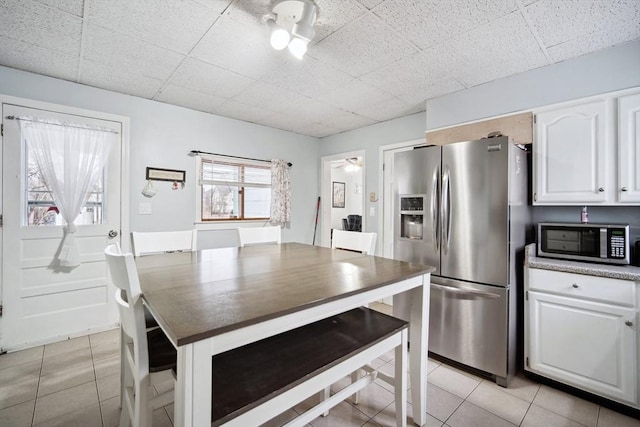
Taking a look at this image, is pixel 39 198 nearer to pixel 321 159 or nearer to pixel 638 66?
pixel 321 159

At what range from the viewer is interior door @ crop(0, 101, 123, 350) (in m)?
2.43

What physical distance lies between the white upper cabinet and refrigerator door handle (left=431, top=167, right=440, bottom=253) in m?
0.77

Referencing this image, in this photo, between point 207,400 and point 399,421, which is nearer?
point 207,400

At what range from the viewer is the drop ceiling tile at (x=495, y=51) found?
183 centimetres

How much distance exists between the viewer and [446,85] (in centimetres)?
267

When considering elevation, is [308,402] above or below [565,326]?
below

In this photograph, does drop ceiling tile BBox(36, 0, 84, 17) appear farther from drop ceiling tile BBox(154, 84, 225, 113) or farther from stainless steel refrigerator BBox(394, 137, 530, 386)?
stainless steel refrigerator BBox(394, 137, 530, 386)

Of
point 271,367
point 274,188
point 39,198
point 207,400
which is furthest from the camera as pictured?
point 274,188

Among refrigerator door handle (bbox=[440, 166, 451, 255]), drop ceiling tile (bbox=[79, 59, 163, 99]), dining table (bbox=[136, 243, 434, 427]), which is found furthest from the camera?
drop ceiling tile (bbox=[79, 59, 163, 99])

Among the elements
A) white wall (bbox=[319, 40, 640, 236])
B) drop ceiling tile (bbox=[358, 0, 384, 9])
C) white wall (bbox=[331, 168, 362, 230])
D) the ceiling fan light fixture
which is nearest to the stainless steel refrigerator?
white wall (bbox=[319, 40, 640, 236])

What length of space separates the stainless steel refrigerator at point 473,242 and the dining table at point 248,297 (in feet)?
2.60

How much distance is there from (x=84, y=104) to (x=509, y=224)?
154 inches

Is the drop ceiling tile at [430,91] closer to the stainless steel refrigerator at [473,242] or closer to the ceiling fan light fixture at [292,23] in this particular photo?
the stainless steel refrigerator at [473,242]

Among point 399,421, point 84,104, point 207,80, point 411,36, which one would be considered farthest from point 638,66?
point 84,104
